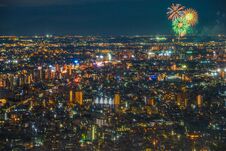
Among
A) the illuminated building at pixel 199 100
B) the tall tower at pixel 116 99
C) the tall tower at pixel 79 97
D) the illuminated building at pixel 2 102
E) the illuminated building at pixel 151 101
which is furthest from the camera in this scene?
the tall tower at pixel 79 97

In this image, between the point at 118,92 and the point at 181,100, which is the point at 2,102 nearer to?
the point at 118,92

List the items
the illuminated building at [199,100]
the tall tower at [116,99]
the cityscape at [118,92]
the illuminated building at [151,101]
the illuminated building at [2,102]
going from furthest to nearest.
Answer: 1. the tall tower at [116,99]
2. the illuminated building at [2,102]
3. the illuminated building at [151,101]
4. the illuminated building at [199,100]
5. the cityscape at [118,92]

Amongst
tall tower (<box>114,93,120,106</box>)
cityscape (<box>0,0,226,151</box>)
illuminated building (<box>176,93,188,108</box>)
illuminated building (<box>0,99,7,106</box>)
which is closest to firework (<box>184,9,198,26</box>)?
cityscape (<box>0,0,226,151</box>)

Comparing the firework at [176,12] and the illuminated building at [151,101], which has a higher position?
the firework at [176,12]

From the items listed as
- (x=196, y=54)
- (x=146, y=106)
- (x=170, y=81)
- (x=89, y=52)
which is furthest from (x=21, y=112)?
(x=89, y=52)

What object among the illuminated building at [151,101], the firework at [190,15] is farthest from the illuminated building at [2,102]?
the firework at [190,15]

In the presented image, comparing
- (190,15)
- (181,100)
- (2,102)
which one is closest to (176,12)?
(190,15)

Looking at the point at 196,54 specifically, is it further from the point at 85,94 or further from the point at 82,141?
the point at 82,141

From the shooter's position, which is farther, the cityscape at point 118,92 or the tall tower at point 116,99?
the tall tower at point 116,99

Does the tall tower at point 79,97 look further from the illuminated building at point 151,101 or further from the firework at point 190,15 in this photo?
the firework at point 190,15

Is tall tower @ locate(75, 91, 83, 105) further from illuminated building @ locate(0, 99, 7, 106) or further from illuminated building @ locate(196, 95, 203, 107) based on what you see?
illuminated building @ locate(196, 95, 203, 107)
